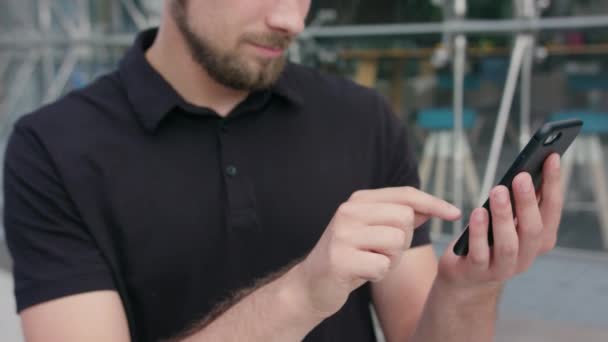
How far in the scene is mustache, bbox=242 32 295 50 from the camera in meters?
1.14

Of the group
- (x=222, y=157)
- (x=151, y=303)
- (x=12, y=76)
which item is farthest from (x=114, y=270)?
(x=12, y=76)

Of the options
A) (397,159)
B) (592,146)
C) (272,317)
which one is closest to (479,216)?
(272,317)

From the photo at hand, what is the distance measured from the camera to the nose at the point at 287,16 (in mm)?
1125

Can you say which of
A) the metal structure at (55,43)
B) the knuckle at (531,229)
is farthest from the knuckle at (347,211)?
the metal structure at (55,43)

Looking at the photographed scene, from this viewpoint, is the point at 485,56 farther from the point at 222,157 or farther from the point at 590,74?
the point at 222,157

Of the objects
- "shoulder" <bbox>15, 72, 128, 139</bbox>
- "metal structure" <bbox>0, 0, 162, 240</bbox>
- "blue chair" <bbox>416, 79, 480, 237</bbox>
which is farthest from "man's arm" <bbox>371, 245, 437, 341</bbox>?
"metal structure" <bbox>0, 0, 162, 240</bbox>

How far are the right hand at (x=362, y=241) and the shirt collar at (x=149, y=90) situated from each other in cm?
41

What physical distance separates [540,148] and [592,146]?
2.90 m

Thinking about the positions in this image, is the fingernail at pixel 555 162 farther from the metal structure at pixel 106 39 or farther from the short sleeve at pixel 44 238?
the metal structure at pixel 106 39

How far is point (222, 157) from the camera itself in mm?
1103

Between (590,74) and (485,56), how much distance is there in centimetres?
53

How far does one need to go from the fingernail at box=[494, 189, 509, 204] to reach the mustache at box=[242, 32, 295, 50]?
50 centimetres

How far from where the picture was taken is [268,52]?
114 centimetres

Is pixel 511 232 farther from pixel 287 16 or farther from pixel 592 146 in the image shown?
pixel 592 146
